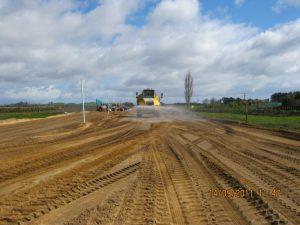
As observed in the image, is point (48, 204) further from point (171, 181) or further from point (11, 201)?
point (171, 181)

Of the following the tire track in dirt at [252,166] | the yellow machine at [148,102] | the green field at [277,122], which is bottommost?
the tire track in dirt at [252,166]

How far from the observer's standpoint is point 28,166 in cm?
1126

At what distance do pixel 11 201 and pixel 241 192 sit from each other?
175 inches

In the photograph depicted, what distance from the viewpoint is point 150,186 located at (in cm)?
838

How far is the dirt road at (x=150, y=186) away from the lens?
6.29 m

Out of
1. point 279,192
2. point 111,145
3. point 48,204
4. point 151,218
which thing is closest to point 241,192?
point 279,192
